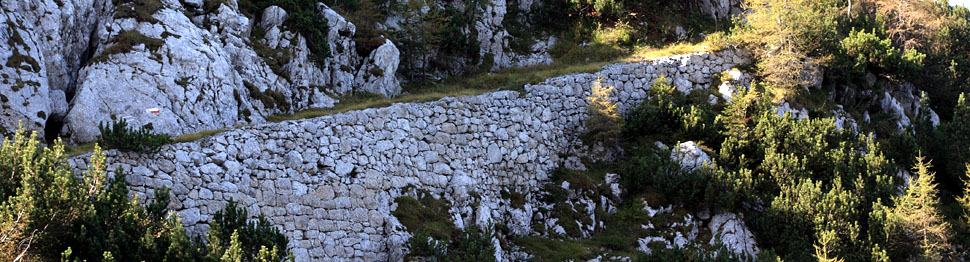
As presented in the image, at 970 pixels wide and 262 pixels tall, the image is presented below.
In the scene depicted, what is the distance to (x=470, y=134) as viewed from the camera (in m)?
21.5

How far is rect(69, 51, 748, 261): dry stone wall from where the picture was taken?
15.7 metres

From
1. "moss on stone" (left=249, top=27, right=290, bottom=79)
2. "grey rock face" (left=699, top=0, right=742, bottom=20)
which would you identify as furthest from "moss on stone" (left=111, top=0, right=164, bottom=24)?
"grey rock face" (left=699, top=0, right=742, bottom=20)

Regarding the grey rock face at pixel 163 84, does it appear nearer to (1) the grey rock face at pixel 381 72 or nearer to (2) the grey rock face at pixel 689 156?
(1) the grey rock face at pixel 381 72

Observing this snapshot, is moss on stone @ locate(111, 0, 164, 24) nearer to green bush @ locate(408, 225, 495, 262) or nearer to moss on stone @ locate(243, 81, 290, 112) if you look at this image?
moss on stone @ locate(243, 81, 290, 112)

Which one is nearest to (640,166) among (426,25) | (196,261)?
(426,25)

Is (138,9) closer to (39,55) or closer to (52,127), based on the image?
(39,55)

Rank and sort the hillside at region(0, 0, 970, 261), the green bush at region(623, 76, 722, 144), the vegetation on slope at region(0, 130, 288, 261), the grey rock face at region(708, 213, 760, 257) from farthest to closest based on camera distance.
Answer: the green bush at region(623, 76, 722, 144)
the grey rock face at region(708, 213, 760, 257)
the hillside at region(0, 0, 970, 261)
the vegetation on slope at region(0, 130, 288, 261)

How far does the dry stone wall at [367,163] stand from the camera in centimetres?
1570

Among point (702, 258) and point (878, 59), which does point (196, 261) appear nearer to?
point (702, 258)

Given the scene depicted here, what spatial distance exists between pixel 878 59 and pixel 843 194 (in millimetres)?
9463

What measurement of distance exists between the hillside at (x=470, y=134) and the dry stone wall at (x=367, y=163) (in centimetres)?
6

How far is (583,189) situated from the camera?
72.4 feet

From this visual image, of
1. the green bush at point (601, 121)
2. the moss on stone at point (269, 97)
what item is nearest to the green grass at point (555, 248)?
the green bush at point (601, 121)

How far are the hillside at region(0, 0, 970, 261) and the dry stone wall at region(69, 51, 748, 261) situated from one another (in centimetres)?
6
